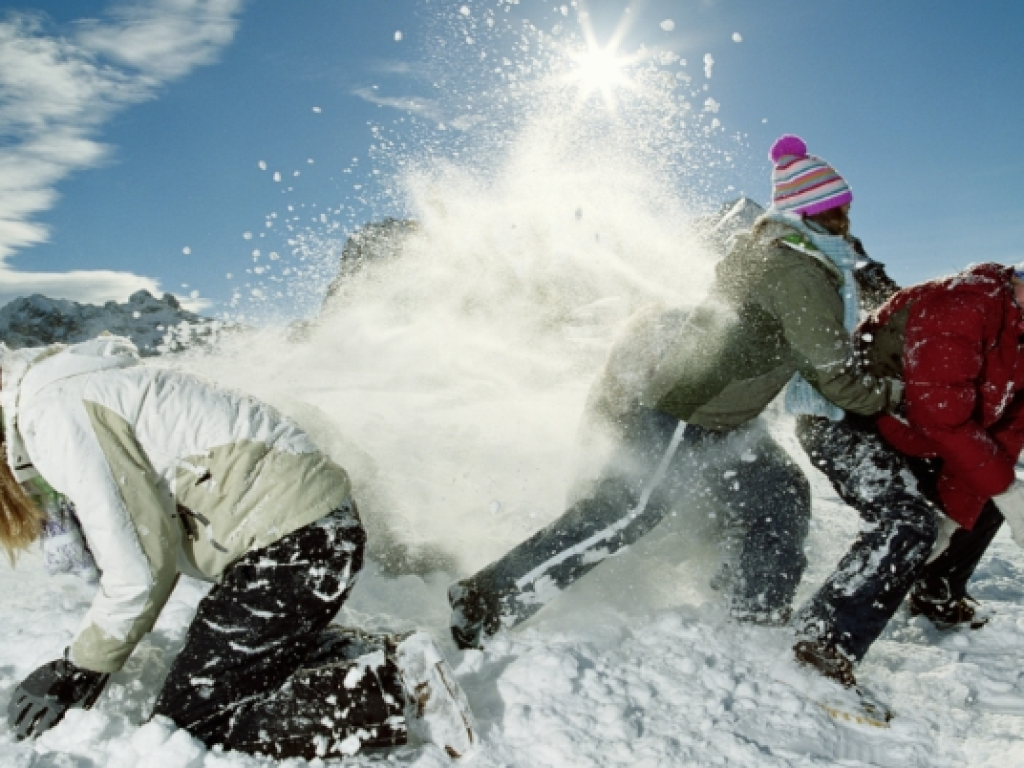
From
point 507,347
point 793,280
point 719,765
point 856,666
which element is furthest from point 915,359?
point 507,347

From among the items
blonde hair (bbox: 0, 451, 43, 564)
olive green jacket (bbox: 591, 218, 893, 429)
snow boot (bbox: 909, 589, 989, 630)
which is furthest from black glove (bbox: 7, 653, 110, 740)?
snow boot (bbox: 909, 589, 989, 630)

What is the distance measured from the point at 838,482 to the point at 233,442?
228 centimetres

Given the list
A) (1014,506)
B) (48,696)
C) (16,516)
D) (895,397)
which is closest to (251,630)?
(48,696)

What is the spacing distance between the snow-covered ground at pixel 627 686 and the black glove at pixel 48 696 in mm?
42

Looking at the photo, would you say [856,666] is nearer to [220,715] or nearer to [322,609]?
[322,609]

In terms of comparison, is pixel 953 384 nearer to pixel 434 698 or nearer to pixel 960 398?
pixel 960 398

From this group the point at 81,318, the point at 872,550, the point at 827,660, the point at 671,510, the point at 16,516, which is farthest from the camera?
the point at 81,318

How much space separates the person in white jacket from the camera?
73.6 inches

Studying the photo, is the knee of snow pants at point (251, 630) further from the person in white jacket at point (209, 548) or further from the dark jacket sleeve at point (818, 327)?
the dark jacket sleeve at point (818, 327)

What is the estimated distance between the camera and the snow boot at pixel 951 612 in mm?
3195

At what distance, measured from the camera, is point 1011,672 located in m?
2.79

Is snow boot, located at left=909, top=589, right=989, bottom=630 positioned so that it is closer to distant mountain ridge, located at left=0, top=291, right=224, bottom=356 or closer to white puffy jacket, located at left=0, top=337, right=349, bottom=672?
white puffy jacket, located at left=0, top=337, right=349, bottom=672

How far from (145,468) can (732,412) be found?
81.2 inches

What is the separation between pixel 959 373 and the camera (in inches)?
104
